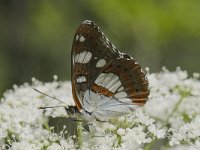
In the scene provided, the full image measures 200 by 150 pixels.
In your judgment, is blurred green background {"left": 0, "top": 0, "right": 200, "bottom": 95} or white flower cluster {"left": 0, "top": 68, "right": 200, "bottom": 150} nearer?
white flower cluster {"left": 0, "top": 68, "right": 200, "bottom": 150}

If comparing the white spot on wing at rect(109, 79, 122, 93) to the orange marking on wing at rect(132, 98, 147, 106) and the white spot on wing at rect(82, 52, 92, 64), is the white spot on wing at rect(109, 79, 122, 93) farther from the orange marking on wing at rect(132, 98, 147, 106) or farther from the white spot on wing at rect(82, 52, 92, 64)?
the white spot on wing at rect(82, 52, 92, 64)

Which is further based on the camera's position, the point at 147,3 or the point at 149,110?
the point at 147,3

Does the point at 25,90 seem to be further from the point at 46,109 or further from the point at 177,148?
the point at 177,148

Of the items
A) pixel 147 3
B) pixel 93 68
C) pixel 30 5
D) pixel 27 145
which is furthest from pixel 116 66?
pixel 30 5

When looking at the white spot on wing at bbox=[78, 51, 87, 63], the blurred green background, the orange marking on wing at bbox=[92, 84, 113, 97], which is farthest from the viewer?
the blurred green background

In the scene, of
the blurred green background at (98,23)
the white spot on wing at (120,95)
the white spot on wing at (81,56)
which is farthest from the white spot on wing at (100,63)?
the blurred green background at (98,23)

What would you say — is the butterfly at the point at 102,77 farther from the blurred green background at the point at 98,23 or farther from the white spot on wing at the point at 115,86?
the blurred green background at the point at 98,23

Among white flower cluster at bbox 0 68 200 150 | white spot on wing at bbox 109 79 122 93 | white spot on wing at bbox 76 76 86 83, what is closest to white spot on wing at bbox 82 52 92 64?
white spot on wing at bbox 76 76 86 83
